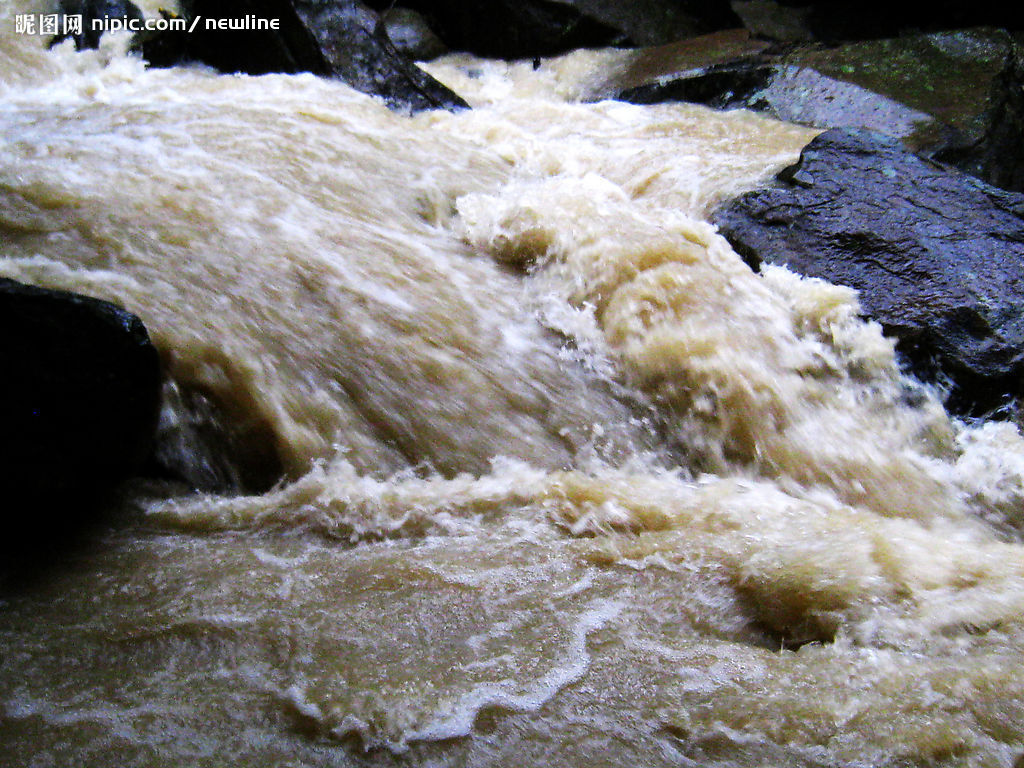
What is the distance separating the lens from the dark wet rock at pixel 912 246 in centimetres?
349

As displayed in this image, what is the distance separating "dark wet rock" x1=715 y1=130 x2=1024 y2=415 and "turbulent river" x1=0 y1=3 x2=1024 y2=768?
18 cm

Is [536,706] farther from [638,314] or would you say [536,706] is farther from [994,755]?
[638,314]

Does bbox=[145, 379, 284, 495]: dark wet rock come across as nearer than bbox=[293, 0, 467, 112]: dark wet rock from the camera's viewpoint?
Yes

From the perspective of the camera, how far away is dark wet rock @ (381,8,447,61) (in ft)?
27.9

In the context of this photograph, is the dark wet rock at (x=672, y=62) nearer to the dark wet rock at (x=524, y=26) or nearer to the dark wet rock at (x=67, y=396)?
Result: the dark wet rock at (x=524, y=26)

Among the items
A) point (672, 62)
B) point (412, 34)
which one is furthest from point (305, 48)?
point (672, 62)

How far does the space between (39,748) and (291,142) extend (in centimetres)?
358

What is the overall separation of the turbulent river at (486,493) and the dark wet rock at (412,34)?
4.06 metres

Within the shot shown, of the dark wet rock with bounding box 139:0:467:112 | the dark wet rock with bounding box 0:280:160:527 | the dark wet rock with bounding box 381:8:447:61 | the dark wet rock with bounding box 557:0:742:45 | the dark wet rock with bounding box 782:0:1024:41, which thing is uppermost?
the dark wet rock with bounding box 782:0:1024:41

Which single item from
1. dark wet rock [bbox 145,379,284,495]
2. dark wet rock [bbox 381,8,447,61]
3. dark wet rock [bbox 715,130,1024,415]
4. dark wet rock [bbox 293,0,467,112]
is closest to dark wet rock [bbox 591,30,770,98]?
dark wet rock [bbox 293,0,467,112]

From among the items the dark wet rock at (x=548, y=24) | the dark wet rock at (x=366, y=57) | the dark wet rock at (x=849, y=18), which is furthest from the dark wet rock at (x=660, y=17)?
the dark wet rock at (x=366, y=57)

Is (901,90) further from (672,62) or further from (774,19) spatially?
(774,19)

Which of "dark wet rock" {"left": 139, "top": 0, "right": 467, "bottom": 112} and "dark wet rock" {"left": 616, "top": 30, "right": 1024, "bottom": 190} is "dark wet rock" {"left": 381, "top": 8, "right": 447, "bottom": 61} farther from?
"dark wet rock" {"left": 616, "top": 30, "right": 1024, "bottom": 190}

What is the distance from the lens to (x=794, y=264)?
3941 millimetres
